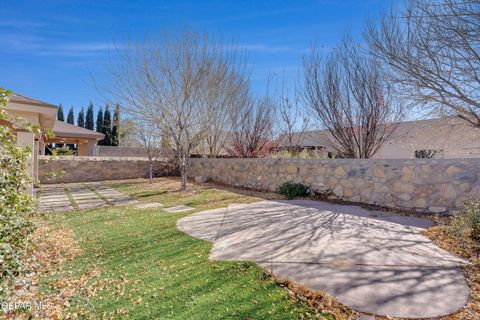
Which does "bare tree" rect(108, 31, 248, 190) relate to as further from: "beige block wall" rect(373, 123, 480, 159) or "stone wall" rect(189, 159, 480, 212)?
"beige block wall" rect(373, 123, 480, 159)

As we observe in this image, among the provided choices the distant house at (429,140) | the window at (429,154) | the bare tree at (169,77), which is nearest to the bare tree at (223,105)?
the bare tree at (169,77)

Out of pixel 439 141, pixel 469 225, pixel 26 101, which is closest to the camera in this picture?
pixel 469 225

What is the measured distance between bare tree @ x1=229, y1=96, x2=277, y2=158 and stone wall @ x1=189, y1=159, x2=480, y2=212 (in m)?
3.32

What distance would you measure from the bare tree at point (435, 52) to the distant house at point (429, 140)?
1.35 metres

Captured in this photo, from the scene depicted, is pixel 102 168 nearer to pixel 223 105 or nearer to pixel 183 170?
pixel 183 170

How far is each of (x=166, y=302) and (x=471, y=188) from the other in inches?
256

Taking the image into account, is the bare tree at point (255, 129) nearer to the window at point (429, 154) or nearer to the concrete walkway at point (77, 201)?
the concrete walkway at point (77, 201)

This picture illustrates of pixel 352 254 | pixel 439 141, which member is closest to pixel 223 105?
pixel 352 254

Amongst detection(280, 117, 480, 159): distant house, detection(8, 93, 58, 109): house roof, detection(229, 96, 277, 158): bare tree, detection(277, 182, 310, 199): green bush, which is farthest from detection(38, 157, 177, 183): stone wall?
detection(277, 182, 310, 199): green bush

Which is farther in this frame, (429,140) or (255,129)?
(255,129)

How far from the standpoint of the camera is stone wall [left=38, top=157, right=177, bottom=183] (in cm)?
1298

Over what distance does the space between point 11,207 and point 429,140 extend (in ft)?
38.3

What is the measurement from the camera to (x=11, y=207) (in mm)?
2143

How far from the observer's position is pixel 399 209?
6496mm
